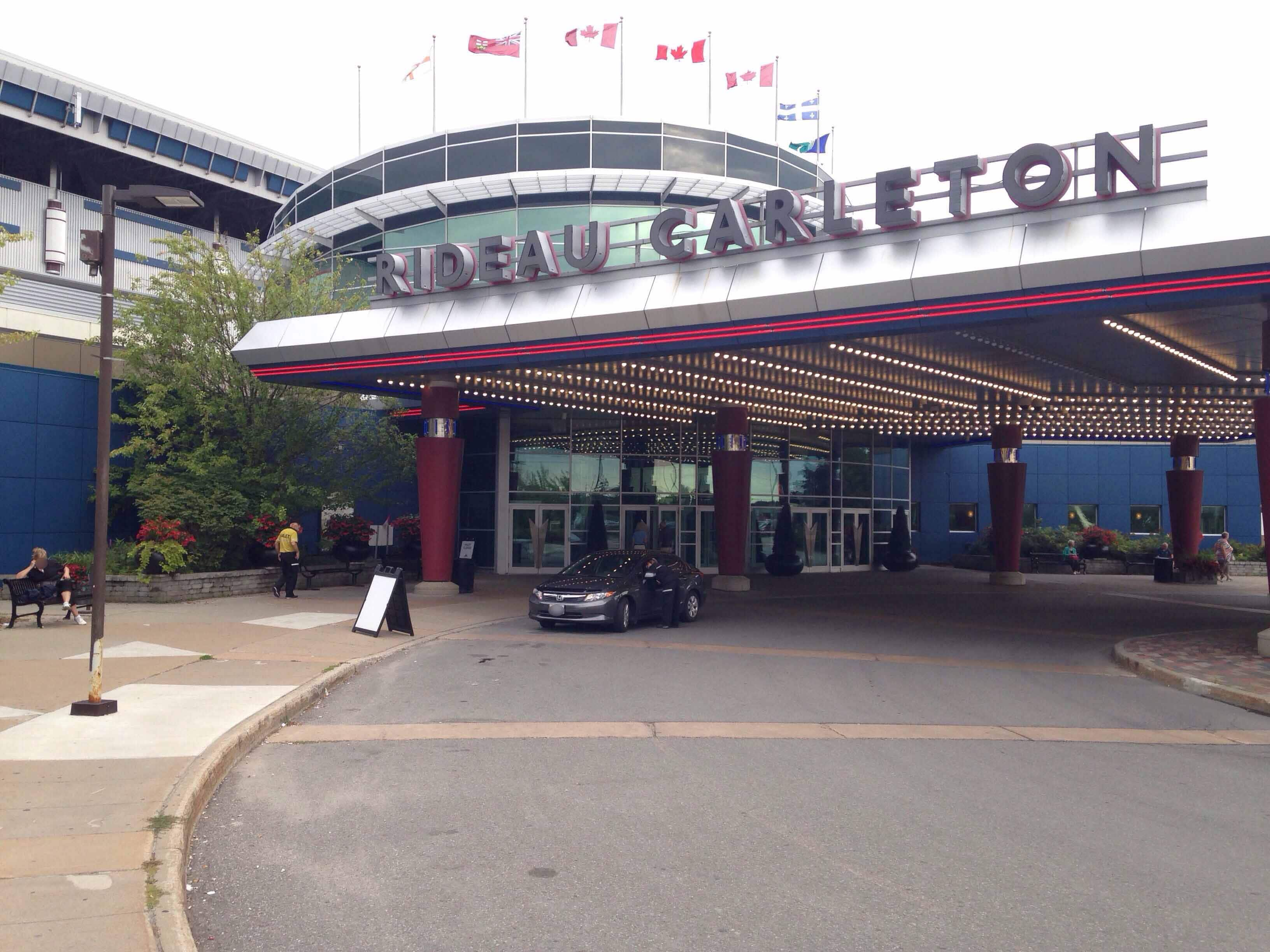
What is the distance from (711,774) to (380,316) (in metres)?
15.7

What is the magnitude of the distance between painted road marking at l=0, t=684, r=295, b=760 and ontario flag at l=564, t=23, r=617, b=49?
26.3 m

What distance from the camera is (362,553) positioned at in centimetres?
2800

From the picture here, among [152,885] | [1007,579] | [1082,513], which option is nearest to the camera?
[152,885]

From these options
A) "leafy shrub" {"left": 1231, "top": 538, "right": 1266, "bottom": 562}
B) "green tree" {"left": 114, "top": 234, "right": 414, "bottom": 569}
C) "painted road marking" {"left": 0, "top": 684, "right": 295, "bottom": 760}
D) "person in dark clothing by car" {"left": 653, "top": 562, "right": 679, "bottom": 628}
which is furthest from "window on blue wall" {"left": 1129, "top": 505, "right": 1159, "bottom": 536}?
"painted road marking" {"left": 0, "top": 684, "right": 295, "bottom": 760}

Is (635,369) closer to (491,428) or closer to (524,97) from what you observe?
Answer: (491,428)

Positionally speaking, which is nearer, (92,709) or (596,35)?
(92,709)

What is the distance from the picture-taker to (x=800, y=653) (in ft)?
55.0

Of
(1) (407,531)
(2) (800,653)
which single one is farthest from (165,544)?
(2) (800,653)

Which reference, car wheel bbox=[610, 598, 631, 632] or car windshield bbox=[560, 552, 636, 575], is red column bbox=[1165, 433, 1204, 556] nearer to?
car windshield bbox=[560, 552, 636, 575]

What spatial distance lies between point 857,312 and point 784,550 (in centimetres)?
2000

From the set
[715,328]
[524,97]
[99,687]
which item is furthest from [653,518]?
[99,687]

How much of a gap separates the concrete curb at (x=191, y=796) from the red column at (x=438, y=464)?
11.5m

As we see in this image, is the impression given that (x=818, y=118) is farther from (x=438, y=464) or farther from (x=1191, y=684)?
(x=1191, y=684)

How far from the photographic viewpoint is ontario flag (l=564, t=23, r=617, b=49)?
32.4 metres
